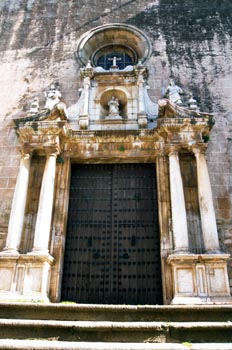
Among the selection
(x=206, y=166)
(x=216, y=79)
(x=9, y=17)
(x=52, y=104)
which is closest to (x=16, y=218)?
(x=52, y=104)

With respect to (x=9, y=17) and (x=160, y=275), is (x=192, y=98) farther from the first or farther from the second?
(x=9, y=17)

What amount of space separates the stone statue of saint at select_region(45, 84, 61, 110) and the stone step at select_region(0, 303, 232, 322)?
5.62 meters

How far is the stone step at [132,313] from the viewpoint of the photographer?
4.64 meters

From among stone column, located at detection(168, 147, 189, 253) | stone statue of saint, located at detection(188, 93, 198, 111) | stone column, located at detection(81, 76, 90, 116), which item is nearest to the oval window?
stone column, located at detection(81, 76, 90, 116)

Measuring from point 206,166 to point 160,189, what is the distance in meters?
1.17

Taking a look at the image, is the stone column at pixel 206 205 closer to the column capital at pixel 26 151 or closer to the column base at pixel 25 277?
the column base at pixel 25 277

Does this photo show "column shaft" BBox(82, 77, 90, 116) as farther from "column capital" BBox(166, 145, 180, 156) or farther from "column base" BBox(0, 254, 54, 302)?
"column base" BBox(0, 254, 54, 302)

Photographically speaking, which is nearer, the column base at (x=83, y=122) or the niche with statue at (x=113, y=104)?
the column base at (x=83, y=122)

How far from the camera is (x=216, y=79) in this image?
10.1 meters

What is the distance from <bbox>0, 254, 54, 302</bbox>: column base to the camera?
6.96 metres

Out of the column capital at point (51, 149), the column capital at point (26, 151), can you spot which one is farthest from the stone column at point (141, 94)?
the column capital at point (26, 151)

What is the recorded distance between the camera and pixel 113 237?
8.13 meters

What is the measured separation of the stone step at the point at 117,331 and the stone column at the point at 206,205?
324 centimetres

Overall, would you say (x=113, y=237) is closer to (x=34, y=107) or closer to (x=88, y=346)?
(x=34, y=107)
